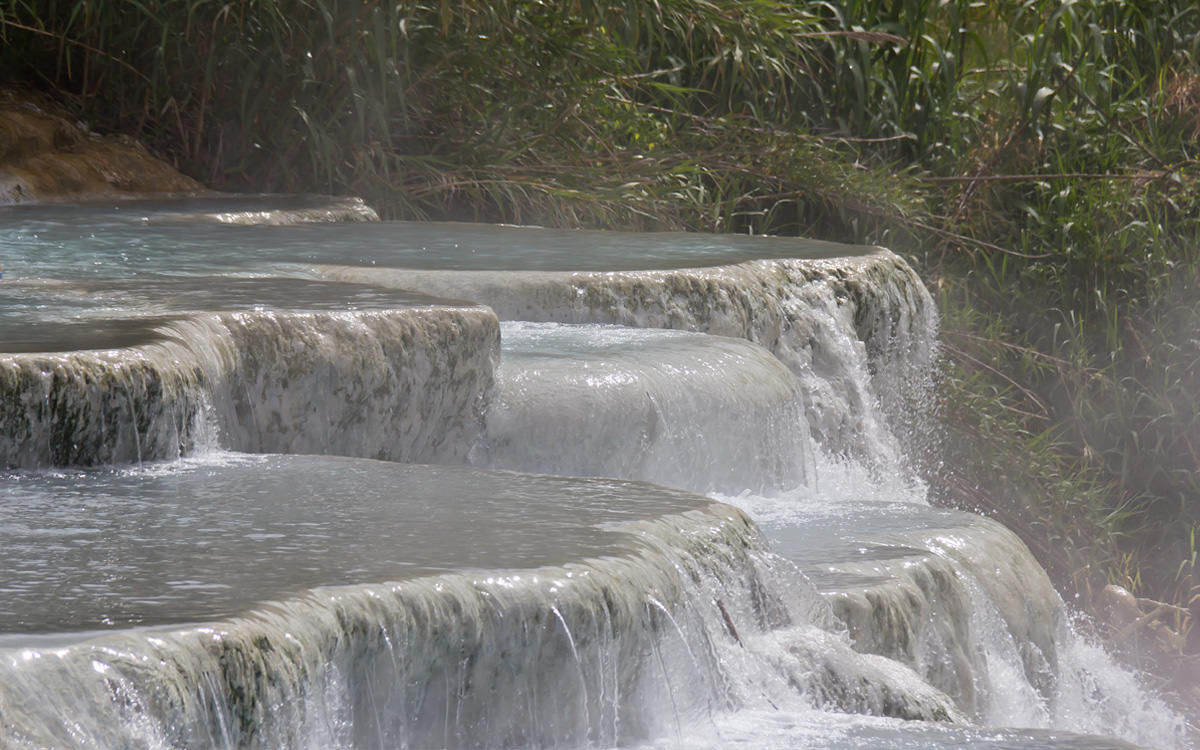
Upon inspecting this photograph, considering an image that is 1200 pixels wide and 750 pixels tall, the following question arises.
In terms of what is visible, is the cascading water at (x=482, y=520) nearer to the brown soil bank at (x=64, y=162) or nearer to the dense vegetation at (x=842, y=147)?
the brown soil bank at (x=64, y=162)

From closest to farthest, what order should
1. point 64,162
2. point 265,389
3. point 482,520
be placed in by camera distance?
1. point 482,520
2. point 265,389
3. point 64,162

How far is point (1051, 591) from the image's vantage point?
474cm

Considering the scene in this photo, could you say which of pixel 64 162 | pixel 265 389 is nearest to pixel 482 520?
pixel 265 389

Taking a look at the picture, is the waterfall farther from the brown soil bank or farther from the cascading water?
the brown soil bank

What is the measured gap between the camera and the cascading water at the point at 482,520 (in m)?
2.47

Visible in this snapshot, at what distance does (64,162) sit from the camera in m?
7.30

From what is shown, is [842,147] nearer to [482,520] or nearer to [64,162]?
[64,162]

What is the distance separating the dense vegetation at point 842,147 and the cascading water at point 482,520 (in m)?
1.72

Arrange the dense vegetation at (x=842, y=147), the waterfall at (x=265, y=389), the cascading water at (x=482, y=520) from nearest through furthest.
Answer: the cascading water at (x=482, y=520)
the waterfall at (x=265, y=389)
the dense vegetation at (x=842, y=147)

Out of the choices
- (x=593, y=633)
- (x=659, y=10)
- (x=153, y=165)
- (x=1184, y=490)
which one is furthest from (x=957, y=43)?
(x=593, y=633)

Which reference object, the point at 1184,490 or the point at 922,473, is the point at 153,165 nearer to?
the point at 922,473

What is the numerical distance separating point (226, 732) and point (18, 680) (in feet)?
1.08

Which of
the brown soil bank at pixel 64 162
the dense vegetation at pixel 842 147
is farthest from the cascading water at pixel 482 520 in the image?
the dense vegetation at pixel 842 147

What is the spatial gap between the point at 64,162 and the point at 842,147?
3999mm
